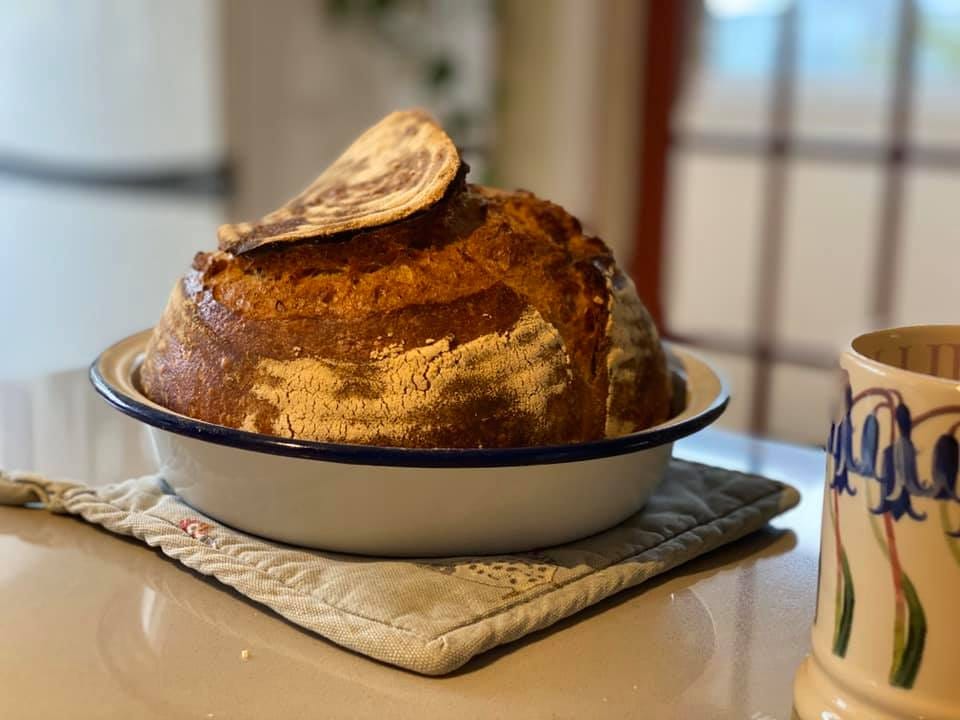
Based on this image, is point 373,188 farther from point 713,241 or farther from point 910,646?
point 713,241

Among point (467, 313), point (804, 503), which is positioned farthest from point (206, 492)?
point (804, 503)

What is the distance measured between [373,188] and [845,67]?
1959 millimetres

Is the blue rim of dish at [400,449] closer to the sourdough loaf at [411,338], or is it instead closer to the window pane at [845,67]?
the sourdough loaf at [411,338]

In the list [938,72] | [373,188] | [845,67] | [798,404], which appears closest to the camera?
[373,188]

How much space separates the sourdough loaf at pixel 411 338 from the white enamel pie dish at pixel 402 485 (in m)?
0.03

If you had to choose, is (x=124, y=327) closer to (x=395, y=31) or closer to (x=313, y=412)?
(x=395, y=31)

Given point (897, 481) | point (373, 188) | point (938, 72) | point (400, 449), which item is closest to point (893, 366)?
point (897, 481)

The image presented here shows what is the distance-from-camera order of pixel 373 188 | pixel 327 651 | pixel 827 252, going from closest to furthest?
pixel 327 651 < pixel 373 188 < pixel 827 252

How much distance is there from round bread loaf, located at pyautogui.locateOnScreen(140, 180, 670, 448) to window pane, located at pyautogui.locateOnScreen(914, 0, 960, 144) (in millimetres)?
1851

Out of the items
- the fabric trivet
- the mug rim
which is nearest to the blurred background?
the fabric trivet

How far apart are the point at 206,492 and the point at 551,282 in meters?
0.27

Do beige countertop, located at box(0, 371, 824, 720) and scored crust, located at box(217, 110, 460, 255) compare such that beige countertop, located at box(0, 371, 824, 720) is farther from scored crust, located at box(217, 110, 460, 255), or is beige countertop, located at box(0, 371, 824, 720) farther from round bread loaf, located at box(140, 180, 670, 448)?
scored crust, located at box(217, 110, 460, 255)

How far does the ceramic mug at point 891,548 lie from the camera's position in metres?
0.51

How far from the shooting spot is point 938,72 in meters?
2.39
